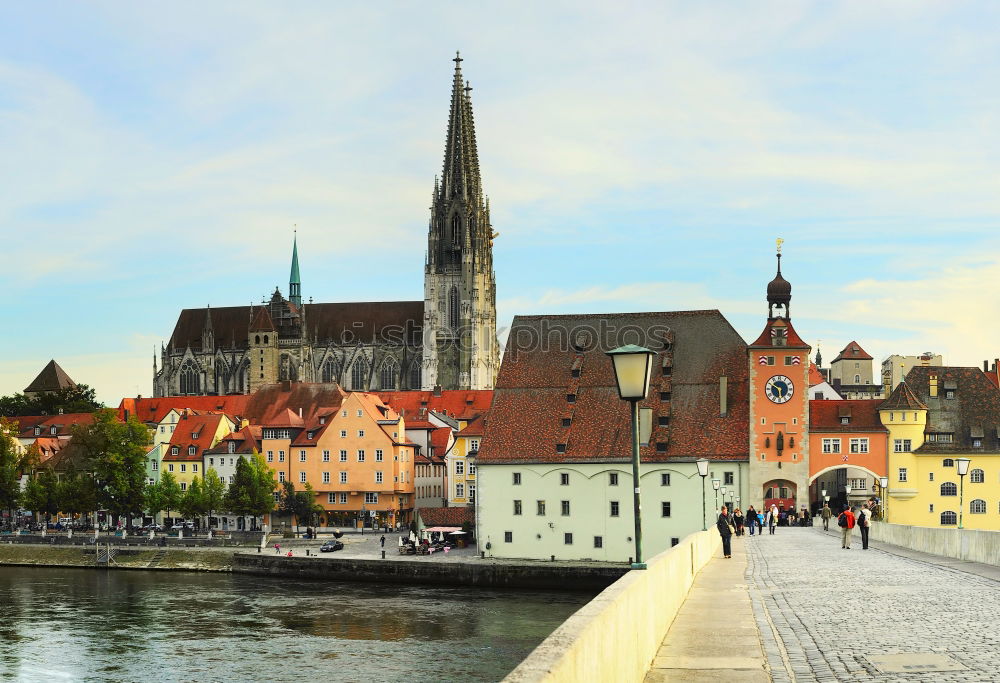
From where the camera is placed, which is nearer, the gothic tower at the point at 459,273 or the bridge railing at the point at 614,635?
the bridge railing at the point at 614,635

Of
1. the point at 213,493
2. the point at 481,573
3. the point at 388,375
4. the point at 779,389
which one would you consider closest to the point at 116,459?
the point at 213,493

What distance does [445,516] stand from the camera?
85.5 metres

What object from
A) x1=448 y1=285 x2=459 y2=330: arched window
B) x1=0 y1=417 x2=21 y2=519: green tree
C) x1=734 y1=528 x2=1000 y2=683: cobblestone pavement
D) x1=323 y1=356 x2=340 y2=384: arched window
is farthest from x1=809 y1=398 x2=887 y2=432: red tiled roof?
x1=323 y1=356 x2=340 y2=384: arched window

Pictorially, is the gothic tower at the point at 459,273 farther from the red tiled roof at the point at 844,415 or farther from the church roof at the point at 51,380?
the red tiled roof at the point at 844,415

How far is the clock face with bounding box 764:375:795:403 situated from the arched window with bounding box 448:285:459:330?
279 ft

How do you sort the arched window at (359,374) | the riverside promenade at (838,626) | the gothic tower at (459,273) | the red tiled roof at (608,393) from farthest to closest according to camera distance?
the arched window at (359,374) → the gothic tower at (459,273) → the red tiled roof at (608,393) → the riverside promenade at (838,626)

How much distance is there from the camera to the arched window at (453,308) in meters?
158

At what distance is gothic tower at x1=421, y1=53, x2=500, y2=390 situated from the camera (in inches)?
6117

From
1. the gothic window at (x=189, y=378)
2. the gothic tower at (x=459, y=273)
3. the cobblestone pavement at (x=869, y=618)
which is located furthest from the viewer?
the gothic window at (x=189, y=378)

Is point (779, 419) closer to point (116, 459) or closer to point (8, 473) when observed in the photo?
point (116, 459)

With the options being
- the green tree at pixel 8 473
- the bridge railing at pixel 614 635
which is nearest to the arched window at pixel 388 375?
the green tree at pixel 8 473

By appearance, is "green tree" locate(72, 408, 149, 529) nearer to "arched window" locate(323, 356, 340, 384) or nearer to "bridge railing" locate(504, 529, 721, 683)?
"arched window" locate(323, 356, 340, 384)

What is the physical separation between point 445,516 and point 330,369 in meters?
84.4

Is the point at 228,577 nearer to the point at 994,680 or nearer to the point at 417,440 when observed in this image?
the point at 417,440
